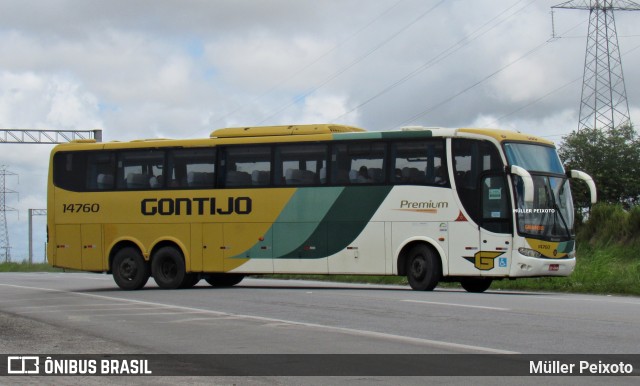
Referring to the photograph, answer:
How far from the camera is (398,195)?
2330 centimetres

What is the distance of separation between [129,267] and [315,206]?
5.13 m

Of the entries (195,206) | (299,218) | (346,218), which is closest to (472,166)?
(346,218)

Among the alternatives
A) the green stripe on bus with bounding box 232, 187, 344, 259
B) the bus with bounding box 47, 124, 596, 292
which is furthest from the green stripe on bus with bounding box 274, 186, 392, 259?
the green stripe on bus with bounding box 232, 187, 344, 259

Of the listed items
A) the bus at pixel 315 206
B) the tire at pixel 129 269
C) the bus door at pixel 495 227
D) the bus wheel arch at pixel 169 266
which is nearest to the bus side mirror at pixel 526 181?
the bus at pixel 315 206

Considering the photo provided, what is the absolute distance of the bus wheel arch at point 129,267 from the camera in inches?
1017

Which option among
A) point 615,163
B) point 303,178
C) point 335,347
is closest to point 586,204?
point 615,163

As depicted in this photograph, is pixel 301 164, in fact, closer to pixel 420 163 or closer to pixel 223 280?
pixel 420 163

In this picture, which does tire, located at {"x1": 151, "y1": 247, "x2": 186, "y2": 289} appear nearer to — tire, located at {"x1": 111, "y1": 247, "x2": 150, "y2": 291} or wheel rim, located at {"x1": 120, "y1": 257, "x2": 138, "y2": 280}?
tire, located at {"x1": 111, "y1": 247, "x2": 150, "y2": 291}

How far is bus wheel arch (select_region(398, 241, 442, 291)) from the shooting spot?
22.7 metres

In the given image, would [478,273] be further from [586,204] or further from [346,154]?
[586,204]

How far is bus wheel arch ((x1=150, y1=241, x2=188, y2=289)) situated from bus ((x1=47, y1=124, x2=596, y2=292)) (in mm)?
31

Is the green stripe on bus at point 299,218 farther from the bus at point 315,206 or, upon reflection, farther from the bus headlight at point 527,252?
the bus headlight at point 527,252

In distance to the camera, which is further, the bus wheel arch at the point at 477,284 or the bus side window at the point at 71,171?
the bus side window at the point at 71,171

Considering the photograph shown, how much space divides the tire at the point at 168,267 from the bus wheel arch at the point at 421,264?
5.51m
